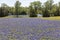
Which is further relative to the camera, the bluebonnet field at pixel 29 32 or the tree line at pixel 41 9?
the tree line at pixel 41 9

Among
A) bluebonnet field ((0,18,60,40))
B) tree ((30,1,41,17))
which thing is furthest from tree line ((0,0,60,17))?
bluebonnet field ((0,18,60,40))

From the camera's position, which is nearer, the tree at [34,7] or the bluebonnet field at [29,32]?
the bluebonnet field at [29,32]

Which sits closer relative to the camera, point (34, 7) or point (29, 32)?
point (29, 32)

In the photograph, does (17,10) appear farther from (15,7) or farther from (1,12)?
(1,12)

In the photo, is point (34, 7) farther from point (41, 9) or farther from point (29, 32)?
point (29, 32)

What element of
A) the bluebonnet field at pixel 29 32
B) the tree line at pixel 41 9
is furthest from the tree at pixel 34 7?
the bluebonnet field at pixel 29 32

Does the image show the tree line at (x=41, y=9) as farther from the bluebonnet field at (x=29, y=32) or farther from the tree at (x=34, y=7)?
the bluebonnet field at (x=29, y=32)

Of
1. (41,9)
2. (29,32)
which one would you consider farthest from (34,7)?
(29,32)

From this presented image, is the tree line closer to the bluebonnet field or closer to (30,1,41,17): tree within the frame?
(30,1,41,17): tree

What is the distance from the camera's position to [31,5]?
300 feet

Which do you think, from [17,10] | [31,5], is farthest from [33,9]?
[17,10]

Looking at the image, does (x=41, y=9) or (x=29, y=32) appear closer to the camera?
(x=29, y=32)

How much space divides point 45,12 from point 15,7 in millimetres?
19386

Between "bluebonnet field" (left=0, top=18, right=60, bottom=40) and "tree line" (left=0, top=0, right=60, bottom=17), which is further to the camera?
"tree line" (left=0, top=0, right=60, bottom=17)
